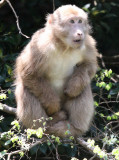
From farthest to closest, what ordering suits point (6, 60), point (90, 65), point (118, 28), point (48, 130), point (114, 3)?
point (118, 28), point (114, 3), point (6, 60), point (90, 65), point (48, 130)

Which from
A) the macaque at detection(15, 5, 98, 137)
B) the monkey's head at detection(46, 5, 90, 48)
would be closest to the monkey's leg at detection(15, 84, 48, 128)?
the macaque at detection(15, 5, 98, 137)

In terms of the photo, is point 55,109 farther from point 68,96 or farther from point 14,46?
point 14,46

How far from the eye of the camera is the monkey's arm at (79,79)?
5.00 meters

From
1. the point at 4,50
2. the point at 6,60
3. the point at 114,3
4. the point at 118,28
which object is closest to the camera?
the point at 6,60

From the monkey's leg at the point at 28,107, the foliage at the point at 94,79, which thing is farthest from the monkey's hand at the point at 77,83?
the monkey's leg at the point at 28,107

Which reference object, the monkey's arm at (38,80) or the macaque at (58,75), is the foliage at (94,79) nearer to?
the macaque at (58,75)

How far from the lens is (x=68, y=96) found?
5152 millimetres

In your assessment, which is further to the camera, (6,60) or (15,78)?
(6,60)

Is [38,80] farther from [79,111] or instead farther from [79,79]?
[79,111]

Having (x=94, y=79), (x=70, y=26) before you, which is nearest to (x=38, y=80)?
(x=70, y=26)

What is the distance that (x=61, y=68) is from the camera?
5137 mm

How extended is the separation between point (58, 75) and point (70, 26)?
0.76 metres

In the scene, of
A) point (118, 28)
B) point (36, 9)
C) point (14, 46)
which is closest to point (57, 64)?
point (14, 46)

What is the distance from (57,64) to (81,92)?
1.75 ft
